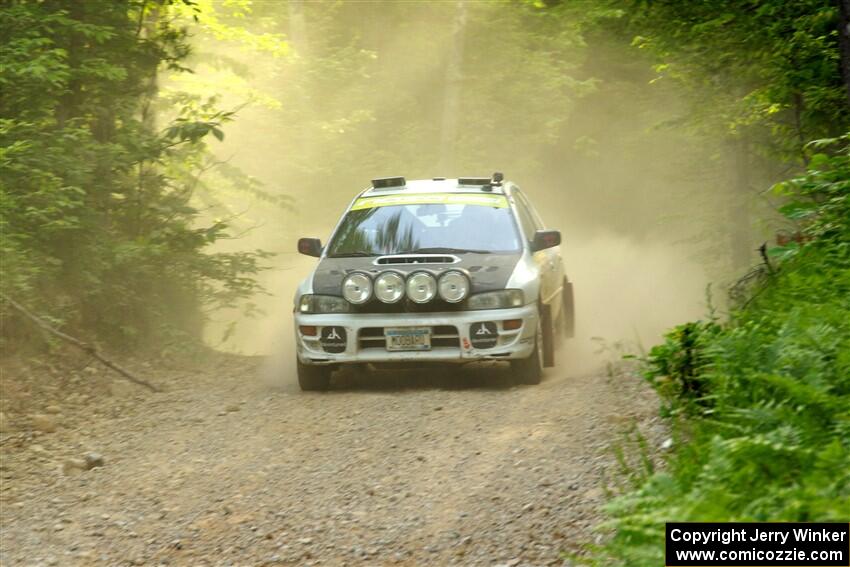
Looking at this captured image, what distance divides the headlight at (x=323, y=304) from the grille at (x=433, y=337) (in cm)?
31

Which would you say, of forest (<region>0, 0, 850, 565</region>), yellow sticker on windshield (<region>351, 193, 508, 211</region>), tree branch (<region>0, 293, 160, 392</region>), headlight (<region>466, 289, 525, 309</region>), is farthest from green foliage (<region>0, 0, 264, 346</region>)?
headlight (<region>466, 289, 525, 309</region>)

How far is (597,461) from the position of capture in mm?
6801

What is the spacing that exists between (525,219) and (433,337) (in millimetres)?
2331

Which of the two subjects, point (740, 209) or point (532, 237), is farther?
point (740, 209)

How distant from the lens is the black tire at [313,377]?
10.5m

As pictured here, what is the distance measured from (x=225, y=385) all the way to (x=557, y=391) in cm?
385

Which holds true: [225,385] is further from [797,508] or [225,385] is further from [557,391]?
[797,508]

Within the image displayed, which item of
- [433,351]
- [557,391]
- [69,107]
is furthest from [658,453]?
[69,107]

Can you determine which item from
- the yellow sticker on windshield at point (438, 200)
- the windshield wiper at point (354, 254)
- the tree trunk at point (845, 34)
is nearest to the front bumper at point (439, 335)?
the windshield wiper at point (354, 254)

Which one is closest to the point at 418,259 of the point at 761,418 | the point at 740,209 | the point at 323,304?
the point at 323,304

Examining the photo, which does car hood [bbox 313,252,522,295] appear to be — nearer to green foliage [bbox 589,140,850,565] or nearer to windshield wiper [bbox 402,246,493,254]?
windshield wiper [bbox 402,246,493,254]

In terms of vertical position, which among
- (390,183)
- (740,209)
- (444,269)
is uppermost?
(740,209)

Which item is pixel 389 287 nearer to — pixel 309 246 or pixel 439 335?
pixel 439 335

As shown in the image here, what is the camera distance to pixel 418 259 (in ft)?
34.7
